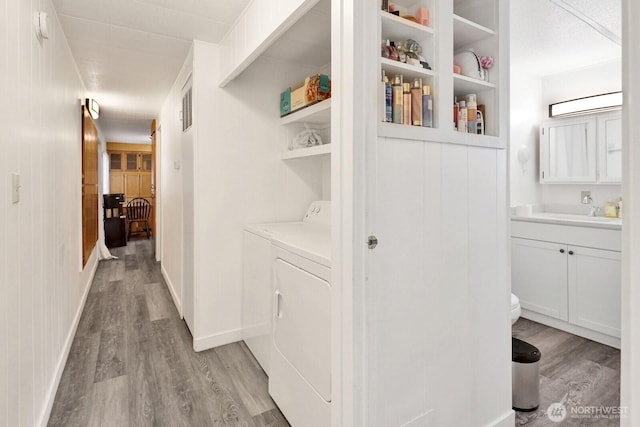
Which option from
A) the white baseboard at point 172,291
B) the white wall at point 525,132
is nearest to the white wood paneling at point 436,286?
the white wall at point 525,132

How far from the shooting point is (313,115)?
2332 mm

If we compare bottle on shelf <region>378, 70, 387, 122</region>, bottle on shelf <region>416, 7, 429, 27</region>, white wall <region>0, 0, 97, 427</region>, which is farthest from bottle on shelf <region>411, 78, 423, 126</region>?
white wall <region>0, 0, 97, 427</region>

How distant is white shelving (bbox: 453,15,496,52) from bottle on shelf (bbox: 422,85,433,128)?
368 millimetres

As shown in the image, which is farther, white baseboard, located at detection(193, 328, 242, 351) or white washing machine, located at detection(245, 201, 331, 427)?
white baseboard, located at detection(193, 328, 242, 351)

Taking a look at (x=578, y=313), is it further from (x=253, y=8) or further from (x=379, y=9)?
(x=253, y=8)

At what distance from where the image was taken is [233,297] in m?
2.66

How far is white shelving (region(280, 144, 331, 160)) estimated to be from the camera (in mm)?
2072

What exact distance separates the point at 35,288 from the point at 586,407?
2.80 m

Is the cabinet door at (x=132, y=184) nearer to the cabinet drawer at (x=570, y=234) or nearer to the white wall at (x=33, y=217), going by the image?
the white wall at (x=33, y=217)

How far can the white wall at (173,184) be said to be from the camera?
3271 millimetres

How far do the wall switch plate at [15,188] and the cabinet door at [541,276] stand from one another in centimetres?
339

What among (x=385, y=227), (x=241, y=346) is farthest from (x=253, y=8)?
(x=241, y=346)

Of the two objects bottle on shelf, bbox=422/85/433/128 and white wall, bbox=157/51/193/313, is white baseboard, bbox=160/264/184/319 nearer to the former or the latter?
white wall, bbox=157/51/193/313

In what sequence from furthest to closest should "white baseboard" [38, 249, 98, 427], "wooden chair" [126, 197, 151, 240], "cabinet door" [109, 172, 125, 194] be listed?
"cabinet door" [109, 172, 125, 194] → "wooden chair" [126, 197, 151, 240] → "white baseboard" [38, 249, 98, 427]
